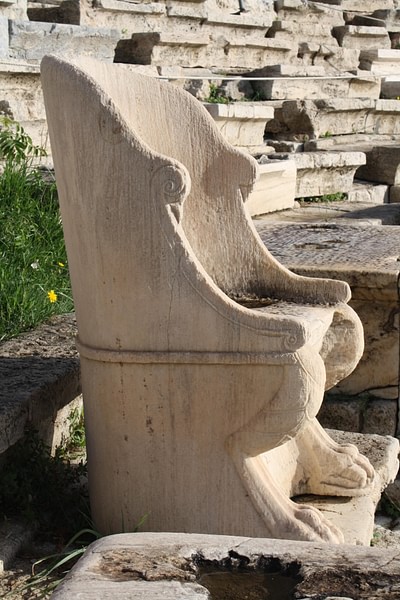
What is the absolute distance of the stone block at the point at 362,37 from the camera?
1292cm

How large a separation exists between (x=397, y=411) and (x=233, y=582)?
259 centimetres

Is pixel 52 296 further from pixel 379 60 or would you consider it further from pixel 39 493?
pixel 379 60

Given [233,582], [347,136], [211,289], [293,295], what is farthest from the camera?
[347,136]

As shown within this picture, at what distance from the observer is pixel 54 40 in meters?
7.25

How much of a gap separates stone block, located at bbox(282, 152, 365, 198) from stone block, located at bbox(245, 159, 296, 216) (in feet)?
1.01

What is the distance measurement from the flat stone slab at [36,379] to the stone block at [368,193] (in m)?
3.91

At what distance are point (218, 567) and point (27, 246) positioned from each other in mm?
2927

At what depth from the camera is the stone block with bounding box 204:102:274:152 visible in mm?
7230

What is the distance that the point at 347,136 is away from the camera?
358 inches

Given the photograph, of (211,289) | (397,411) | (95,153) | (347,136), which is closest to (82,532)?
(211,289)

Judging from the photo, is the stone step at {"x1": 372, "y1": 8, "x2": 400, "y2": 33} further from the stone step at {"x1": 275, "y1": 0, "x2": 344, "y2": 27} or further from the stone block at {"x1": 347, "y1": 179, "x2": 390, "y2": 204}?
the stone block at {"x1": 347, "y1": 179, "x2": 390, "y2": 204}

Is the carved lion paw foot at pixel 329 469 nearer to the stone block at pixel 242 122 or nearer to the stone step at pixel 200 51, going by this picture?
the stone block at pixel 242 122

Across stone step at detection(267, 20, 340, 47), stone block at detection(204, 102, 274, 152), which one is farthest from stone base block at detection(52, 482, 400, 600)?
stone step at detection(267, 20, 340, 47)

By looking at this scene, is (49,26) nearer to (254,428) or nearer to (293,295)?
(293,295)
